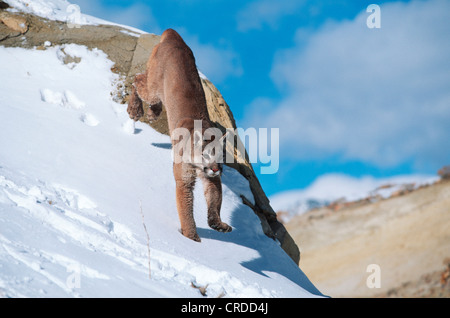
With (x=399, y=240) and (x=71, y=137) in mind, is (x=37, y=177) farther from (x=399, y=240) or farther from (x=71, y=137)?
(x=399, y=240)

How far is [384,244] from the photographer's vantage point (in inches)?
944

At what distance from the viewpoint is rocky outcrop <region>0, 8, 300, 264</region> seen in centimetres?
1024

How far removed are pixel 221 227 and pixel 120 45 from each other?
19.4 feet

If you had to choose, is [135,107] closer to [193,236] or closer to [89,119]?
[89,119]

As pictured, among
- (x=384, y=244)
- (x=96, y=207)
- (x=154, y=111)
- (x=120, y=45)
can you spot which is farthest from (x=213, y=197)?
(x=384, y=244)

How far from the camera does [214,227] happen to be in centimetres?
739

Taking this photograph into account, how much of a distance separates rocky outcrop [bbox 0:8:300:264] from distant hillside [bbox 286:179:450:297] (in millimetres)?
12241

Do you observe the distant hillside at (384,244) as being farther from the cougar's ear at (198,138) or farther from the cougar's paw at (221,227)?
the cougar's ear at (198,138)

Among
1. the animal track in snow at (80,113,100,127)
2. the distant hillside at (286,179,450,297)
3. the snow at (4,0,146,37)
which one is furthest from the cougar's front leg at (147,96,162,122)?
the distant hillside at (286,179,450,297)

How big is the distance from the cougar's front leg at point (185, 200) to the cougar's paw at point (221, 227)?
2.01 ft

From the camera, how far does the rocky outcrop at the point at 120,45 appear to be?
1024cm

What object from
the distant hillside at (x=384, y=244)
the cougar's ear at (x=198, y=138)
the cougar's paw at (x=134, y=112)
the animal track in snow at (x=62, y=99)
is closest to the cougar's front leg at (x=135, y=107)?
the cougar's paw at (x=134, y=112)
